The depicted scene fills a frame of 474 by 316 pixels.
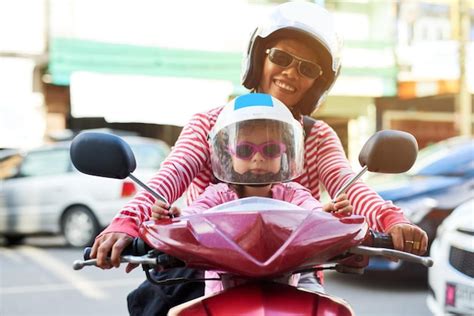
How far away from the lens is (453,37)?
2083 cm

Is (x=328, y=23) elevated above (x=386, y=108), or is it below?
above

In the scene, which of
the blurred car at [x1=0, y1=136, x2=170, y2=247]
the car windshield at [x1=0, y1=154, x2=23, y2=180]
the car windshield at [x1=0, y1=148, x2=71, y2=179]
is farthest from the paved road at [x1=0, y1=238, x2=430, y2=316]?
the car windshield at [x1=0, y1=154, x2=23, y2=180]

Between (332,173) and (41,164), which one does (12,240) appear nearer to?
(41,164)

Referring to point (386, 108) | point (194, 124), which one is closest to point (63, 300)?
point (194, 124)

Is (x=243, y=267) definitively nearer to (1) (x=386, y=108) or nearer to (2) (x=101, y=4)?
(2) (x=101, y=4)

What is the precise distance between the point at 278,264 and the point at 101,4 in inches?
676

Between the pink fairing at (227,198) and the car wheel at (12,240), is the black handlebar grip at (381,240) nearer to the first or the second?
the pink fairing at (227,198)

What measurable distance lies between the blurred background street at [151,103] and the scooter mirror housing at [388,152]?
469 centimetres

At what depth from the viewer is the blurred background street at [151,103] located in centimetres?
771

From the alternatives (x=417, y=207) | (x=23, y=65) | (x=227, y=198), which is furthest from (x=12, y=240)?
(x=227, y=198)

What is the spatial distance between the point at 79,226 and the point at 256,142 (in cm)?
980

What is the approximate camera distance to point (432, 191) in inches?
298

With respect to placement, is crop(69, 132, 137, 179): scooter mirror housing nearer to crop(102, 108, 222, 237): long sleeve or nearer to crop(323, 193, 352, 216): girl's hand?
crop(102, 108, 222, 237): long sleeve

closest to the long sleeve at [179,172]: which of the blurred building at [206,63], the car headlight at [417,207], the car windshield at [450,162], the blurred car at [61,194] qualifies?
the car headlight at [417,207]
